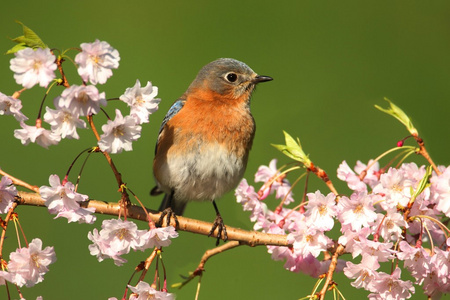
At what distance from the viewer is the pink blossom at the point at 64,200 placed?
7.10 ft

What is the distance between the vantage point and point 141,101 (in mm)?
2184

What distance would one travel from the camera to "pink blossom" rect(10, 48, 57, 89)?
6.38 feet

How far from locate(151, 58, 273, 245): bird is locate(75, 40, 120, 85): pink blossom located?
5.20 feet

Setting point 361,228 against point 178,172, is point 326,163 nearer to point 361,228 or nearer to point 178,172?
point 178,172

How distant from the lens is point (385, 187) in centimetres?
247

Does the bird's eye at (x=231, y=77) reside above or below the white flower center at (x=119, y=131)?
below

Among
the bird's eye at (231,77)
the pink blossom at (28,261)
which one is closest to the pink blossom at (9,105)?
the pink blossom at (28,261)

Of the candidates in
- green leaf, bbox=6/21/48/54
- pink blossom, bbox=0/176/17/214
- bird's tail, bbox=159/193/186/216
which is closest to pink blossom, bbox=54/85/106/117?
green leaf, bbox=6/21/48/54

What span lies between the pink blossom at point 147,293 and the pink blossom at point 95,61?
30.1 inches

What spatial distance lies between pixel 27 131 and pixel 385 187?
1457mm

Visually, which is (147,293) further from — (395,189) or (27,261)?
(395,189)

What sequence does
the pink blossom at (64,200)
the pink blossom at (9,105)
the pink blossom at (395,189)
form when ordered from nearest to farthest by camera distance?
the pink blossom at (9,105) < the pink blossom at (64,200) < the pink blossom at (395,189)

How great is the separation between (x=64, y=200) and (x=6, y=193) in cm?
22

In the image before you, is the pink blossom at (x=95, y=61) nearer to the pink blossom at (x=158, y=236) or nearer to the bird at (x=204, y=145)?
the pink blossom at (x=158, y=236)
